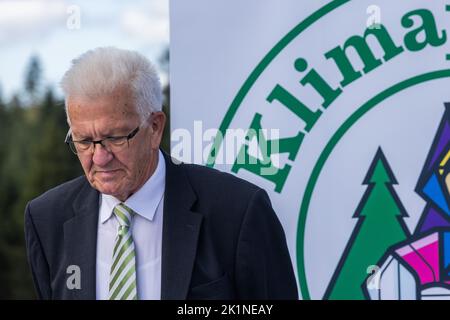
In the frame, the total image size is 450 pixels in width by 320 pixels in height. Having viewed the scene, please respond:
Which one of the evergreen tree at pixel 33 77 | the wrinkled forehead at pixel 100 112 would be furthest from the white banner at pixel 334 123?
the evergreen tree at pixel 33 77

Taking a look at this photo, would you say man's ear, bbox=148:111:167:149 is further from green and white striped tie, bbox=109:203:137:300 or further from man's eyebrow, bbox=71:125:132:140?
green and white striped tie, bbox=109:203:137:300

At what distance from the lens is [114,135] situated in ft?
7.74

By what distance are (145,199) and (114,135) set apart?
250 millimetres

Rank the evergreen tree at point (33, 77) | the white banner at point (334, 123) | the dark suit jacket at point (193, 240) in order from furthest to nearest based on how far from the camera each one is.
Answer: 1. the evergreen tree at point (33, 77)
2. the white banner at point (334, 123)
3. the dark suit jacket at point (193, 240)

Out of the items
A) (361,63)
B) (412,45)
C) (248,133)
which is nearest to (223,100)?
(248,133)

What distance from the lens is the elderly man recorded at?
235cm

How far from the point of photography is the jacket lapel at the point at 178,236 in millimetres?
2398

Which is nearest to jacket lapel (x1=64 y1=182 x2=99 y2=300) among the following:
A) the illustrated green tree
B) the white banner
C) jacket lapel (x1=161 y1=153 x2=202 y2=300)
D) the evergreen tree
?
jacket lapel (x1=161 y1=153 x2=202 y2=300)

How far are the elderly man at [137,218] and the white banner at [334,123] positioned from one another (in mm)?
394

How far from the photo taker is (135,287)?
2438 millimetres

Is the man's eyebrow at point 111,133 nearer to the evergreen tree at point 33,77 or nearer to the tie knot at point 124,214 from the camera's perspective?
Result: the tie knot at point 124,214

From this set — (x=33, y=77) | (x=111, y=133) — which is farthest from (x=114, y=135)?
(x=33, y=77)
